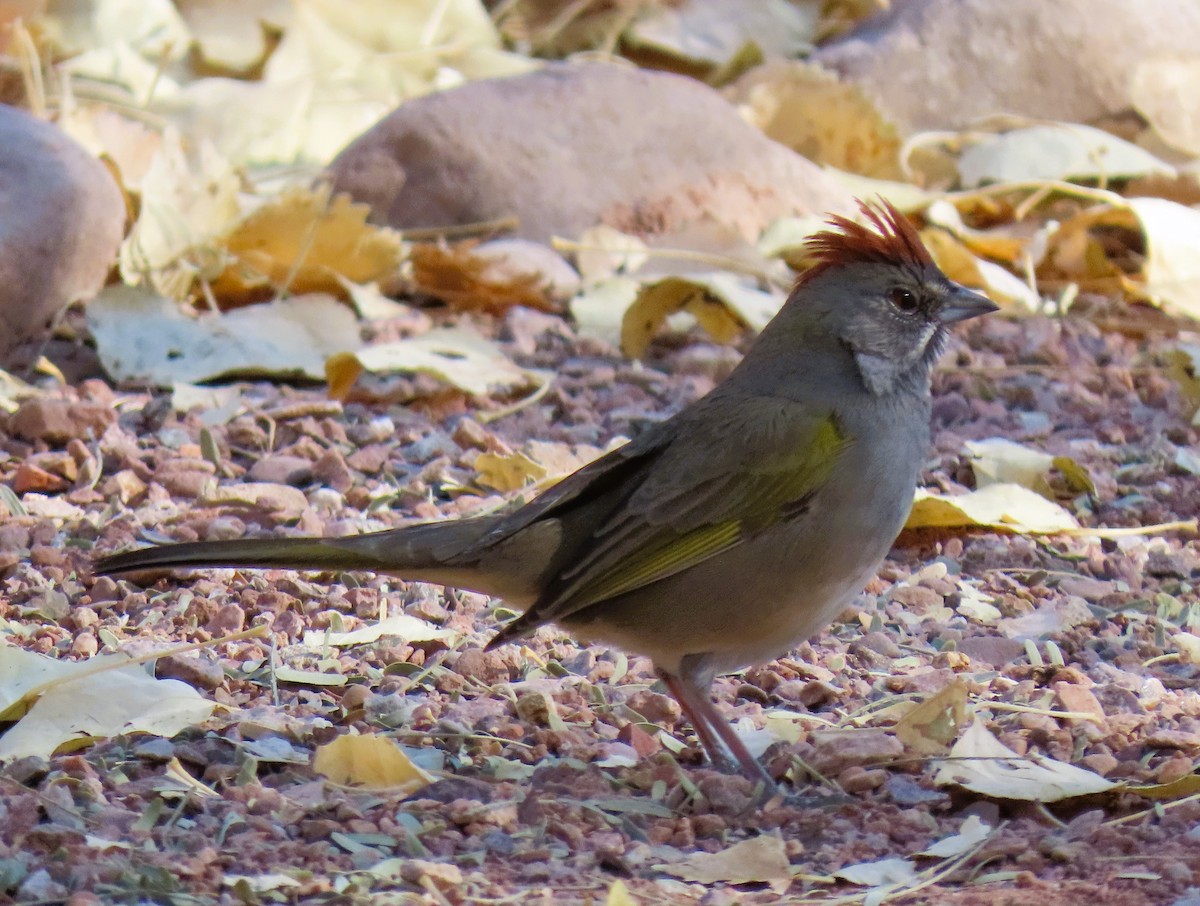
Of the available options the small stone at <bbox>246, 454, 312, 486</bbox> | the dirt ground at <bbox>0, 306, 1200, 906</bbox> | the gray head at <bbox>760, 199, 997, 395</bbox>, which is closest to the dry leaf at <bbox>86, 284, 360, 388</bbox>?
the dirt ground at <bbox>0, 306, 1200, 906</bbox>

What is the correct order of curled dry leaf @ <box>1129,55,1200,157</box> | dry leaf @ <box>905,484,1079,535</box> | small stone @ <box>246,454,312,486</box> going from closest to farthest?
dry leaf @ <box>905,484,1079,535</box> < small stone @ <box>246,454,312,486</box> < curled dry leaf @ <box>1129,55,1200,157</box>

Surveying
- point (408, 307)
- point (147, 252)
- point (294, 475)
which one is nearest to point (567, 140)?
point (408, 307)

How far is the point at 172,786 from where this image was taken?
9.64ft

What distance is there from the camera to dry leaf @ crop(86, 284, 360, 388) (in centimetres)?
521

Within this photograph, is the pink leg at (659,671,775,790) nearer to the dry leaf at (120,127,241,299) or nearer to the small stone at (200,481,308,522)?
the small stone at (200,481,308,522)

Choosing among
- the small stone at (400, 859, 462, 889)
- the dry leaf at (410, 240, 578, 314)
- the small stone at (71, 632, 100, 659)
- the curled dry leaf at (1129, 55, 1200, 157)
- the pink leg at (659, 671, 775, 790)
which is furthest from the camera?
the curled dry leaf at (1129, 55, 1200, 157)

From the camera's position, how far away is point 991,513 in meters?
4.29

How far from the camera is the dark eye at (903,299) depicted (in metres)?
3.86

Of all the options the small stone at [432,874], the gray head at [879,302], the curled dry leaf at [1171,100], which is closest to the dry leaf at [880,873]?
the small stone at [432,874]

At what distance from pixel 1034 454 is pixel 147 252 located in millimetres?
2794

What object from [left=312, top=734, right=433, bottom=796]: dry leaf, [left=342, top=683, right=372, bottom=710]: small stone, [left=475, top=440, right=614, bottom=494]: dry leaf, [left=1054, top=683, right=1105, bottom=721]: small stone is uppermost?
[left=1054, top=683, right=1105, bottom=721]: small stone

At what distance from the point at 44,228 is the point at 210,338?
571 millimetres

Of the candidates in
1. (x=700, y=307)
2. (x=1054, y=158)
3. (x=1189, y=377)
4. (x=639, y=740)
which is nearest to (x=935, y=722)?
(x=639, y=740)

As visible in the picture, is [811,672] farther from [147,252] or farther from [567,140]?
[567,140]
